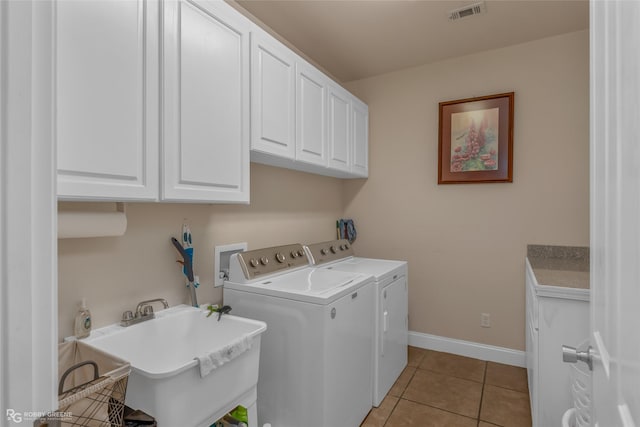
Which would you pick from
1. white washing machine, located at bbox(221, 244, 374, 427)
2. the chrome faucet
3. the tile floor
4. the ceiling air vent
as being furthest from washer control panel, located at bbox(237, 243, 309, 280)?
the ceiling air vent

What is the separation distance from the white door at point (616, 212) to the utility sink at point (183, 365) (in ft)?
3.74

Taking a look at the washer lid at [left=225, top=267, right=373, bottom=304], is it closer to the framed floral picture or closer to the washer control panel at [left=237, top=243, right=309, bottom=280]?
the washer control panel at [left=237, top=243, right=309, bottom=280]

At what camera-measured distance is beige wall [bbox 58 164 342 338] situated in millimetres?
1387

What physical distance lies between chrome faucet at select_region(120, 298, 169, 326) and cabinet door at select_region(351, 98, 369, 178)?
1.98 meters

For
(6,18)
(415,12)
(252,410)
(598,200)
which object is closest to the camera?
(6,18)

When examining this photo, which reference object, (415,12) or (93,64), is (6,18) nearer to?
(93,64)

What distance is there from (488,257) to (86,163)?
9.54ft

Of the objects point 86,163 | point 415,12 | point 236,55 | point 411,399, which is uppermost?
point 415,12

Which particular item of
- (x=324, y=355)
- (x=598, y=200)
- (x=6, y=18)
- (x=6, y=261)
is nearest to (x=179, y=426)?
(x=324, y=355)

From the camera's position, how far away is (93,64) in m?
1.12

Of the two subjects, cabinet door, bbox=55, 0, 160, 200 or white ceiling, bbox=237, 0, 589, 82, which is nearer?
cabinet door, bbox=55, 0, 160, 200

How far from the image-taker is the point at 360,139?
125 inches

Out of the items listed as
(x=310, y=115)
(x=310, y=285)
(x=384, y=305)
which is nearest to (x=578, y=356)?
(x=310, y=285)

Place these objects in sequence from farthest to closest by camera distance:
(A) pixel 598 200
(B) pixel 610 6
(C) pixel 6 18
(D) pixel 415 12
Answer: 1. (D) pixel 415 12
2. (A) pixel 598 200
3. (B) pixel 610 6
4. (C) pixel 6 18
